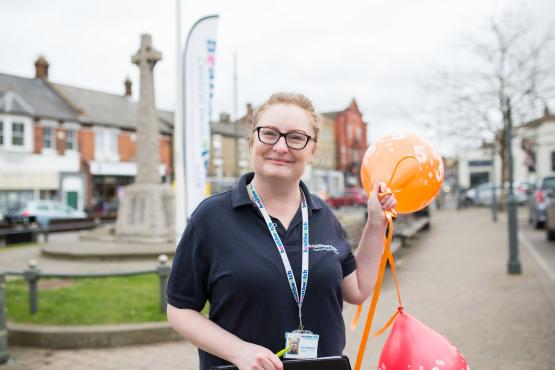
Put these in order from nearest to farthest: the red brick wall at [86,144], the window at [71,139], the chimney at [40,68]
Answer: the window at [71,139], the red brick wall at [86,144], the chimney at [40,68]

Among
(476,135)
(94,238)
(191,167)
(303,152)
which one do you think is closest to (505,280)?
(191,167)

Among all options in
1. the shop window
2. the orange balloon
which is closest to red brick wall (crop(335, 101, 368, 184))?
the shop window

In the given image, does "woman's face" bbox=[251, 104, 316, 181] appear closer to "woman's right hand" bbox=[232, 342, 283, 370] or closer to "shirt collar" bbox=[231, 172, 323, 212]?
"shirt collar" bbox=[231, 172, 323, 212]

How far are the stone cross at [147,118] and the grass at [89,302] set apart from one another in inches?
240

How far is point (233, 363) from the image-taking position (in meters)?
1.65

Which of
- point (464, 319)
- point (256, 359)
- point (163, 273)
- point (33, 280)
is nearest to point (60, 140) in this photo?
point (33, 280)

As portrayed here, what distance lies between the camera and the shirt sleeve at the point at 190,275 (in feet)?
5.79

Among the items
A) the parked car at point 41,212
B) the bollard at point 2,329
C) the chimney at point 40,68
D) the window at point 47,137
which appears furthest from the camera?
the chimney at point 40,68

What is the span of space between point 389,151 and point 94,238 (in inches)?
524

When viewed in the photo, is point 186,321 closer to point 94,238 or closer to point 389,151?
point 389,151

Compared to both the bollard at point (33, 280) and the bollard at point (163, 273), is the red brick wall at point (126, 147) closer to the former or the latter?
the bollard at point (33, 280)

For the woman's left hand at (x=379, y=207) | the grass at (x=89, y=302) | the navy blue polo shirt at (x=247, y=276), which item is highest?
the woman's left hand at (x=379, y=207)

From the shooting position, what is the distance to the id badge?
5.72ft

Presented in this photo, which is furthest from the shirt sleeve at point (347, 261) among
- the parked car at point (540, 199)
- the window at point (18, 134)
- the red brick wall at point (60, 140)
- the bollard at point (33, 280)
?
the red brick wall at point (60, 140)
